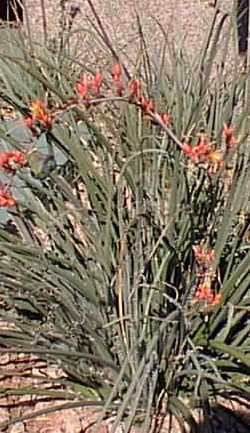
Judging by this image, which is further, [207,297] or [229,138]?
[229,138]

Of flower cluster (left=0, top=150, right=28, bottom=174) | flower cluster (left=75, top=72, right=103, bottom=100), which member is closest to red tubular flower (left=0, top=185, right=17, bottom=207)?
flower cluster (left=0, top=150, right=28, bottom=174)

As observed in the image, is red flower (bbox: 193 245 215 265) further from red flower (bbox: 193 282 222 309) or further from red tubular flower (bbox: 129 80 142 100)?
red tubular flower (bbox: 129 80 142 100)

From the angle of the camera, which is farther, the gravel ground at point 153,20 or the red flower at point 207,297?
the gravel ground at point 153,20

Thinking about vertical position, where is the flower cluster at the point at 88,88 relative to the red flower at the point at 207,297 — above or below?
above

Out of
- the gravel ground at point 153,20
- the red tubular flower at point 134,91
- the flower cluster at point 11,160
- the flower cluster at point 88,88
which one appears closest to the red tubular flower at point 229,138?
the red tubular flower at point 134,91

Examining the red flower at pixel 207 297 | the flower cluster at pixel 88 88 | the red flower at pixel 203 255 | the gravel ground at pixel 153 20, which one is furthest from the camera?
the gravel ground at pixel 153 20

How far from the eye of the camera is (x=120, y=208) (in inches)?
120

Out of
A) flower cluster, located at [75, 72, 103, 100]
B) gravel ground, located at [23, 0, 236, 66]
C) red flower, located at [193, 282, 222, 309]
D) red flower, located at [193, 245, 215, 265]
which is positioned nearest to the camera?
flower cluster, located at [75, 72, 103, 100]

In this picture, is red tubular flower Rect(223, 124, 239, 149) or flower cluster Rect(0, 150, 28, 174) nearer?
flower cluster Rect(0, 150, 28, 174)

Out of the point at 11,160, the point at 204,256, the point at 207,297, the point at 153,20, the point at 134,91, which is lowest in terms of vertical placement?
the point at 207,297

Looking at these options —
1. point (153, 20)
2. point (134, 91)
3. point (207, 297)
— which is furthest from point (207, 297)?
point (153, 20)

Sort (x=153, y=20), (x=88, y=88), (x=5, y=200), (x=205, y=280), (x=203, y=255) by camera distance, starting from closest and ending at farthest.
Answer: (x=88, y=88)
(x=5, y=200)
(x=203, y=255)
(x=205, y=280)
(x=153, y=20)

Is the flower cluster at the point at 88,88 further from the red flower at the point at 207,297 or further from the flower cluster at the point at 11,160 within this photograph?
the red flower at the point at 207,297

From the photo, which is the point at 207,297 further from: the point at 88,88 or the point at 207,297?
the point at 88,88
